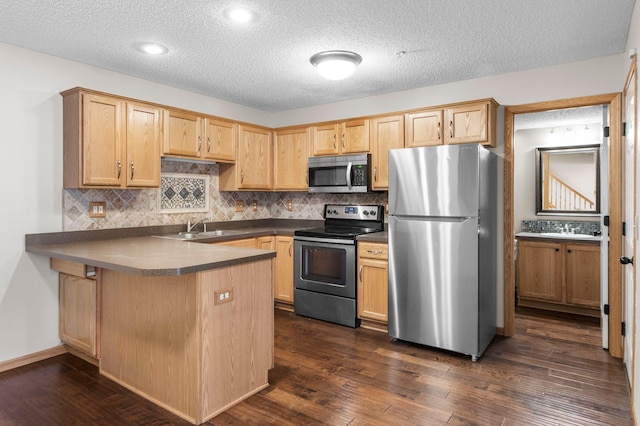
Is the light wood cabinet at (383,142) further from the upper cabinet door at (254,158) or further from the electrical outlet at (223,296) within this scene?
the electrical outlet at (223,296)

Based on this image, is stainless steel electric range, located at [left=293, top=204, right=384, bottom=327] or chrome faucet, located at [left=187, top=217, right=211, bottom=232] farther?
chrome faucet, located at [left=187, top=217, right=211, bottom=232]

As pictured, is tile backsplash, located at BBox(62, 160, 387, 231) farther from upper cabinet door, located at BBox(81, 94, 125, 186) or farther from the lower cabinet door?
the lower cabinet door

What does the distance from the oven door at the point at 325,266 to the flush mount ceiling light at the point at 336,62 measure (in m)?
1.58

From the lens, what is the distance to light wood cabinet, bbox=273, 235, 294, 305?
4.38 meters

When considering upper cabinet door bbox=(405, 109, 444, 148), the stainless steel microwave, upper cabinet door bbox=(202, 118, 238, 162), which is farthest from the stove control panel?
upper cabinet door bbox=(202, 118, 238, 162)

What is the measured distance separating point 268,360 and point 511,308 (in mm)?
2353

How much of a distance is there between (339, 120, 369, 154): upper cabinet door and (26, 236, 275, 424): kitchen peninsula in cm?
199

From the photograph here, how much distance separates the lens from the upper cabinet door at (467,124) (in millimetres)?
3479

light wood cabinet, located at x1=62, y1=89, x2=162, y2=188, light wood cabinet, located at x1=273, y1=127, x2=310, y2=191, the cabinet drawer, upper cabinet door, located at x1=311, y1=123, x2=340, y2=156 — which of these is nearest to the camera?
light wood cabinet, located at x1=62, y1=89, x2=162, y2=188

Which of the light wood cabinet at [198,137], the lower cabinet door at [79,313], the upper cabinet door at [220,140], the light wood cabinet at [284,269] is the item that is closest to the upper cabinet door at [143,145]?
the light wood cabinet at [198,137]

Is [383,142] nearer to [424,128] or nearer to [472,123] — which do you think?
[424,128]

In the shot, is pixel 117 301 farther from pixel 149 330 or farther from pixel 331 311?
pixel 331 311

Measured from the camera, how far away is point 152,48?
300 cm

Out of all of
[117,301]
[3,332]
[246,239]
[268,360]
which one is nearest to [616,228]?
[268,360]
